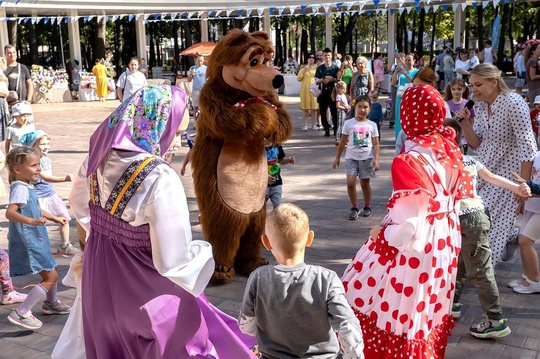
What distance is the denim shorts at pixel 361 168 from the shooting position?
280 inches

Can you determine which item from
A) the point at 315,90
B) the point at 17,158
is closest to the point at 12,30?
the point at 315,90

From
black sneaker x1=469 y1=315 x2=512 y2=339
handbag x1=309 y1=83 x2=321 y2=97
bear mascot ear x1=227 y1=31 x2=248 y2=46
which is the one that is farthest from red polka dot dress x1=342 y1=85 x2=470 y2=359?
handbag x1=309 y1=83 x2=321 y2=97

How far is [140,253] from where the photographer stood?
301 cm

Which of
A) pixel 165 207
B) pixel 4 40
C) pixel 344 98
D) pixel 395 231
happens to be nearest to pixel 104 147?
pixel 165 207

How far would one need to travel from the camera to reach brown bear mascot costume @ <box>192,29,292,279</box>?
505 cm

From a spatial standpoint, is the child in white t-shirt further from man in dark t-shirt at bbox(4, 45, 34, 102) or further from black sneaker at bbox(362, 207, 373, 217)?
man in dark t-shirt at bbox(4, 45, 34, 102)

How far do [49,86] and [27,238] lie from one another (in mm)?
20651

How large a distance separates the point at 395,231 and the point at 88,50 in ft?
155

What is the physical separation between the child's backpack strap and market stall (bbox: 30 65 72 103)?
2187cm

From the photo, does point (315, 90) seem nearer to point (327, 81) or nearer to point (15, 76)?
point (327, 81)

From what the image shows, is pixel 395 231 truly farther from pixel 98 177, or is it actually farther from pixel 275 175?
pixel 275 175

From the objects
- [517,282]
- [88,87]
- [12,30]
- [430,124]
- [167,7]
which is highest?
[167,7]

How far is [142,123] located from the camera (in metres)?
3.05

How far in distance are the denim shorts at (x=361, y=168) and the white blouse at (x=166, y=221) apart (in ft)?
14.1
